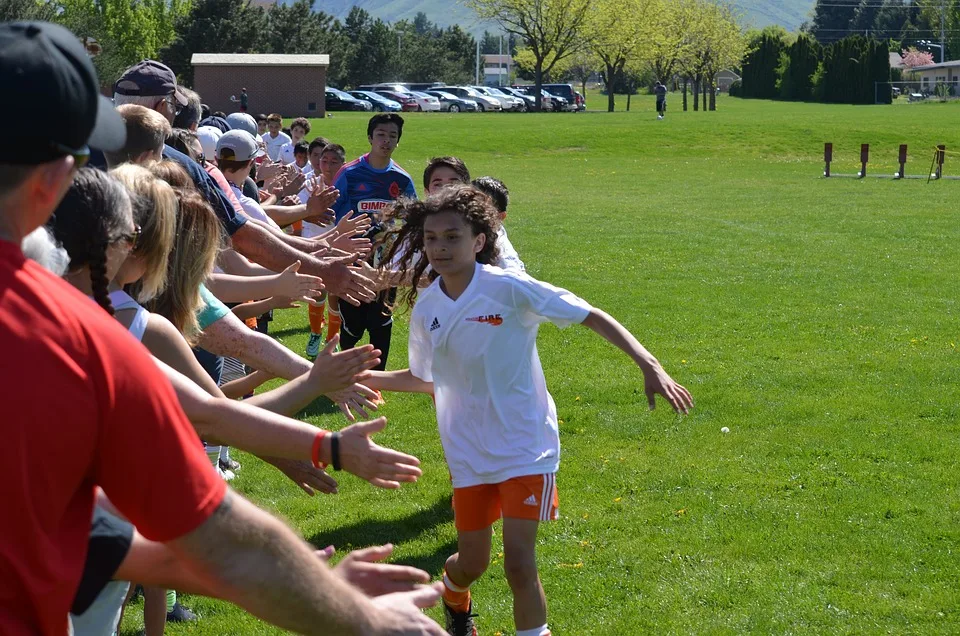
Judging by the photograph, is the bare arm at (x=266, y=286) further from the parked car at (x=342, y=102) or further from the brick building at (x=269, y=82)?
the parked car at (x=342, y=102)

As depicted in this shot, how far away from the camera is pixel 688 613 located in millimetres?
5543

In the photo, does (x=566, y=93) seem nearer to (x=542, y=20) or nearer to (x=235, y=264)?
(x=542, y=20)

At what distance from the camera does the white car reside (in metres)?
76.7

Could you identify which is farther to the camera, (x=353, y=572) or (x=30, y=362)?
(x=353, y=572)

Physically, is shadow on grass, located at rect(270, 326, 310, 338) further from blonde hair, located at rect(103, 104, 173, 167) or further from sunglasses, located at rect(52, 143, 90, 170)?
sunglasses, located at rect(52, 143, 90, 170)

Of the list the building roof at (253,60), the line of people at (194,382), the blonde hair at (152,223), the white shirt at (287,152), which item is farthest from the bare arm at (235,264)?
the building roof at (253,60)

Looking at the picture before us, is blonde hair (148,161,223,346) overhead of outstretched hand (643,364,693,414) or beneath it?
overhead

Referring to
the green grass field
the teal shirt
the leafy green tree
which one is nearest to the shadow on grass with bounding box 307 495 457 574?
the green grass field

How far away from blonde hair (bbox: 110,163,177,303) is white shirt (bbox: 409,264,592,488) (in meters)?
1.61

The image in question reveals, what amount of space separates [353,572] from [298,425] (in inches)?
31.2

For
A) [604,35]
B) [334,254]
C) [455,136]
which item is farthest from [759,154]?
[334,254]

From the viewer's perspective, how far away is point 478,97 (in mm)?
80875

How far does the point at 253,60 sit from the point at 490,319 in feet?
213

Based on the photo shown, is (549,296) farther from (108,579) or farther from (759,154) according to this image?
(759,154)
